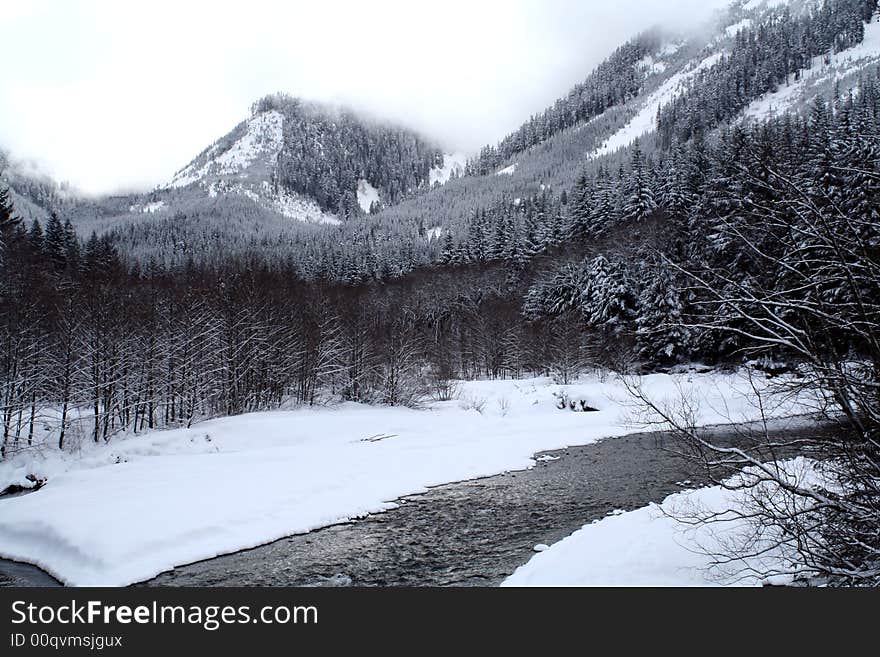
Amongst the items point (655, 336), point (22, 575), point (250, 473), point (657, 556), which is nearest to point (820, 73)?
point (655, 336)

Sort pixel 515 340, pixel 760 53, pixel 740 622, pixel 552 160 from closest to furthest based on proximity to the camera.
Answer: pixel 740 622, pixel 515 340, pixel 760 53, pixel 552 160

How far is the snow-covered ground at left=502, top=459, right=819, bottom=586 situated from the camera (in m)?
7.08

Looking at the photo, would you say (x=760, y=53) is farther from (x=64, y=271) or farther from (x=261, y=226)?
(x=64, y=271)

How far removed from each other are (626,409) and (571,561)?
84.8 feet

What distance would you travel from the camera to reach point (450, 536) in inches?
470

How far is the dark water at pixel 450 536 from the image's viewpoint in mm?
9789

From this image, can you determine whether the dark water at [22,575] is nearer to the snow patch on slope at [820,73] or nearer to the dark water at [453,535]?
the dark water at [453,535]

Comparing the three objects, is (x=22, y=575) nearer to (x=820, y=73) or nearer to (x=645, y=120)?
(x=820, y=73)

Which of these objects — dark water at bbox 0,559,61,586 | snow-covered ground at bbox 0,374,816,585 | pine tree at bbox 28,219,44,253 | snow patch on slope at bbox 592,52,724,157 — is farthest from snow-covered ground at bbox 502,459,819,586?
snow patch on slope at bbox 592,52,724,157

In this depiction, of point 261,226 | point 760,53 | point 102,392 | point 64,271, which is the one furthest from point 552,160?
point 102,392

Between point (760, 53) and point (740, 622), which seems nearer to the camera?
→ point (740, 622)

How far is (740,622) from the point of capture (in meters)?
4.74

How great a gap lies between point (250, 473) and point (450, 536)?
29.3 feet

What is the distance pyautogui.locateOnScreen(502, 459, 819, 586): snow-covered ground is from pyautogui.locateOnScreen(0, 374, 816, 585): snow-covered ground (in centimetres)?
214
